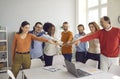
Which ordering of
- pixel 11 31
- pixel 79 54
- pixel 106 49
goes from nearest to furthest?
pixel 106 49
pixel 79 54
pixel 11 31

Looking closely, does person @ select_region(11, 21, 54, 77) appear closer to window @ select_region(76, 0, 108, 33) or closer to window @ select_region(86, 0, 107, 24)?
window @ select_region(86, 0, 107, 24)

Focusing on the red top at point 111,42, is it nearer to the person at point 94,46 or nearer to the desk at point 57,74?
the person at point 94,46

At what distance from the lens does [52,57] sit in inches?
161

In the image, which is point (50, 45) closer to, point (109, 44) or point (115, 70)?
point (109, 44)

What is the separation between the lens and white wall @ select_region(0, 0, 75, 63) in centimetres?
597

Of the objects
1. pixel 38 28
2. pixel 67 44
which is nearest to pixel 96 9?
pixel 67 44

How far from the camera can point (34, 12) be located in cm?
633

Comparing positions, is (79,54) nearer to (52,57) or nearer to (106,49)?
(52,57)

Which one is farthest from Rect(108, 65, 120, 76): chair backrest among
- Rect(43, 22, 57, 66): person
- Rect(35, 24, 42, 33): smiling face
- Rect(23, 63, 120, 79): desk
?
Rect(35, 24, 42, 33): smiling face

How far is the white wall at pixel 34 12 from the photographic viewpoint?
597 cm

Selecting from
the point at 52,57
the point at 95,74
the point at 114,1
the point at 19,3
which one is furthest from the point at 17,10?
the point at 95,74

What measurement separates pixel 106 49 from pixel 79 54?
1165mm

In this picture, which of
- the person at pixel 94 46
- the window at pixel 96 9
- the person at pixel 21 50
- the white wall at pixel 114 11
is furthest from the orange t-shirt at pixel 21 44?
the window at pixel 96 9

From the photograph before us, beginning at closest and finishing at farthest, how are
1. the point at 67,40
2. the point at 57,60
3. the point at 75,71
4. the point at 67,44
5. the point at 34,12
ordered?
1. the point at 75,71
2. the point at 57,60
3. the point at 67,44
4. the point at 67,40
5. the point at 34,12
